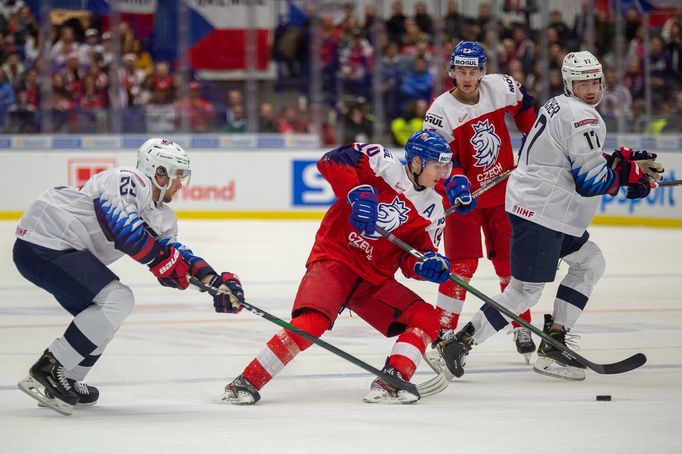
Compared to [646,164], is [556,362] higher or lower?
lower

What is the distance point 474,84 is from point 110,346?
216 centimetres

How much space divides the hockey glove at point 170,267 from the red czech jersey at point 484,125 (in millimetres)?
1792

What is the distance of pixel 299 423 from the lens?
4.25 m

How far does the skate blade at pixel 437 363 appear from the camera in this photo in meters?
5.25

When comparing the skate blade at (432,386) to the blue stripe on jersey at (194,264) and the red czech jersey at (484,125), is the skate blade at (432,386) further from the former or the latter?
the red czech jersey at (484,125)

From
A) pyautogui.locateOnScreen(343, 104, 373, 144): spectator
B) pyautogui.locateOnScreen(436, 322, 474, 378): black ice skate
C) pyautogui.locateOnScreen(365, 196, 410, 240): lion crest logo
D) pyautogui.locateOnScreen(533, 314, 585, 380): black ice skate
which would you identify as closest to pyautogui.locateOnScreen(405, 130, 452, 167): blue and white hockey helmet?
pyautogui.locateOnScreen(365, 196, 410, 240): lion crest logo

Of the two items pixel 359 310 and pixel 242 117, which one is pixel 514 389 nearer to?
pixel 359 310

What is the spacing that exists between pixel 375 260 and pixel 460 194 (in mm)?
678

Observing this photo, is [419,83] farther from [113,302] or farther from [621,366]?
[113,302]

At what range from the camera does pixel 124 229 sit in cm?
435

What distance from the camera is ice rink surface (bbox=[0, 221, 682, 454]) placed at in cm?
393

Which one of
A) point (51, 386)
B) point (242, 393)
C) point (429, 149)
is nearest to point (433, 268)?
point (429, 149)

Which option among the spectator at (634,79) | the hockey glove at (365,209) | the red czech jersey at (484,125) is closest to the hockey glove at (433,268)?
the hockey glove at (365,209)

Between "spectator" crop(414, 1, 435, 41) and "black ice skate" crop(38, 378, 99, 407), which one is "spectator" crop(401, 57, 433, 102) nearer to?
"spectator" crop(414, 1, 435, 41)
